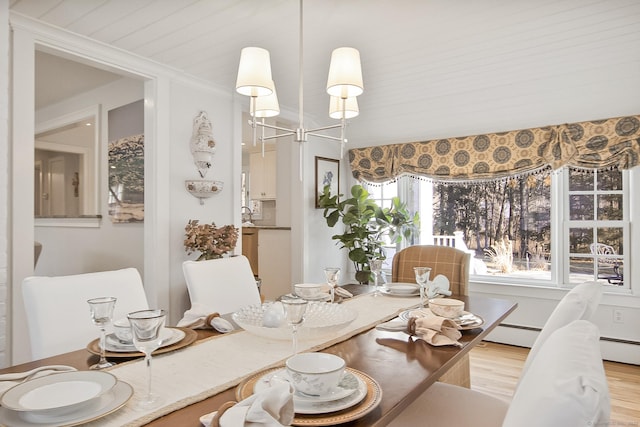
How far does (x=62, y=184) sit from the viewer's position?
19.3 feet

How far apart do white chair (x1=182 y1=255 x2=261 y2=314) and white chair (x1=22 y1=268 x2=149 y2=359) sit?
37 centimetres

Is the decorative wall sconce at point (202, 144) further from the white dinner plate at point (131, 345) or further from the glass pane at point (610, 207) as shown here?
the glass pane at point (610, 207)

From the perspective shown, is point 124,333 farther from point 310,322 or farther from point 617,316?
point 617,316

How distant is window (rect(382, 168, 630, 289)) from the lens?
337 cm

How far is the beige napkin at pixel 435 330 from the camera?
52.4 inches

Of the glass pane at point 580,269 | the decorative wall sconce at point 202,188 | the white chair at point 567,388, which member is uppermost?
the decorative wall sconce at point 202,188

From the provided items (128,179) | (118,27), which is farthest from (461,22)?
(128,179)

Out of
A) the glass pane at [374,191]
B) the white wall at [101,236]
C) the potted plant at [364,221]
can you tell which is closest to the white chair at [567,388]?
the white wall at [101,236]

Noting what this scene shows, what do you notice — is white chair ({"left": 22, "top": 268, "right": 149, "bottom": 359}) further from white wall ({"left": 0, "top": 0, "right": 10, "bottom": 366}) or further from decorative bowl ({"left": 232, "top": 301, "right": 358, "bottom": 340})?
white wall ({"left": 0, "top": 0, "right": 10, "bottom": 366})

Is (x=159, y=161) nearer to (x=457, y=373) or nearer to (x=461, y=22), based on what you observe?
(x=461, y=22)

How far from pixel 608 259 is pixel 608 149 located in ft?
3.10

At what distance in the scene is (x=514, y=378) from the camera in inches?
115

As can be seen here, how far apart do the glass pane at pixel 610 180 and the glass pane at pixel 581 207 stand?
0.13m

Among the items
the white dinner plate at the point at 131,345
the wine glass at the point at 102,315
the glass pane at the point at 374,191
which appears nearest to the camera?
the wine glass at the point at 102,315
